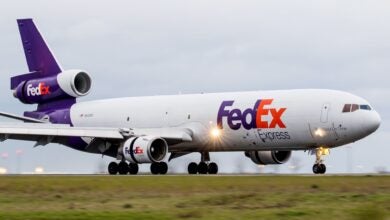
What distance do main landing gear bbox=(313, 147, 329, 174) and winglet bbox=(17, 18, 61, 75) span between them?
20.9 metres

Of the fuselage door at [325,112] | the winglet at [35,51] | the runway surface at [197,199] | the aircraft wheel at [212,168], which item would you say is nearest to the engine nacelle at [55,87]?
the winglet at [35,51]

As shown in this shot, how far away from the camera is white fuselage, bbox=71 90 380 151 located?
150ft

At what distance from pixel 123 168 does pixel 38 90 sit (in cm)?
1200

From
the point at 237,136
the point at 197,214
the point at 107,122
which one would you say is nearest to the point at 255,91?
the point at 237,136

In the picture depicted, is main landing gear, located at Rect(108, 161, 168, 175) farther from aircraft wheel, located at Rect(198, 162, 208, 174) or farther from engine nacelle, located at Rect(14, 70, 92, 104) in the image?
engine nacelle, located at Rect(14, 70, 92, 104)

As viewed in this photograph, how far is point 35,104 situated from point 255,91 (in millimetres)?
17865

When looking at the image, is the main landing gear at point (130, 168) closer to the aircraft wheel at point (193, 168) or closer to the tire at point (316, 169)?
the aircraft wheel at point (193, 168)

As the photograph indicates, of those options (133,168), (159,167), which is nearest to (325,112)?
(159,167)

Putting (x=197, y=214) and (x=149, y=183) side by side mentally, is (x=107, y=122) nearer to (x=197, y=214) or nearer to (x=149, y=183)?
(x=149, y=183)

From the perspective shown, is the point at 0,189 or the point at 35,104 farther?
the point at 35,104

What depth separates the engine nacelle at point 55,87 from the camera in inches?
2290

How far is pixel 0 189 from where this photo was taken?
3047 cm

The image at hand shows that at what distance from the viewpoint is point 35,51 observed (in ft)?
201

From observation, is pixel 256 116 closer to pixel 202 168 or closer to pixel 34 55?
pixel 202 168
